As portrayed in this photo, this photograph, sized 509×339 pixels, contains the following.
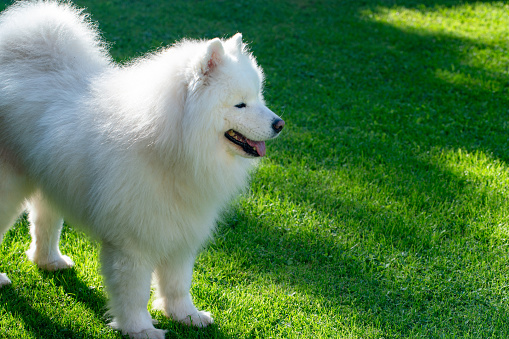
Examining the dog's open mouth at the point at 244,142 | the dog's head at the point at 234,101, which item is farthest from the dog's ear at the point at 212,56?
the dog's open mouth at the point at 244,142

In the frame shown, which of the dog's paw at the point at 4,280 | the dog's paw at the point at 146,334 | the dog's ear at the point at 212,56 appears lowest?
the dog's paw at the point at 4,280

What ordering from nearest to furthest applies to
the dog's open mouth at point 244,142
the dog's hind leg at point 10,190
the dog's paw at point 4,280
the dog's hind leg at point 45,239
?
the dog's open mouth at point 244,142 < the dog's hind leg at point 10,190 < the dog's paw at point 4,280 < the dog's hind leg at point 45,239

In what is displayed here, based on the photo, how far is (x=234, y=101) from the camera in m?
2.68

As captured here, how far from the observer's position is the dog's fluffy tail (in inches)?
131

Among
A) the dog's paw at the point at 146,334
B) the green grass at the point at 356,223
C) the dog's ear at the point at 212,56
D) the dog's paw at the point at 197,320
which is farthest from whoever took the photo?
the green grass at the point at 356,223

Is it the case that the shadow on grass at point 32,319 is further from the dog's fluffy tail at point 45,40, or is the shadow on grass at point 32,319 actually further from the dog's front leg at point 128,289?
the dog's fluffy tail at point 45,40

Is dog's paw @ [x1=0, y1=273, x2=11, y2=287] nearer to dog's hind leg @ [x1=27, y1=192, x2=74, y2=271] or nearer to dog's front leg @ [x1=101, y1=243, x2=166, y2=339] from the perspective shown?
dog's hind leg @ [x1=27, y1=192, x2=74, y2=271]

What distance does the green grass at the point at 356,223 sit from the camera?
135 inches

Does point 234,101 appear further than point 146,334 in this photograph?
No

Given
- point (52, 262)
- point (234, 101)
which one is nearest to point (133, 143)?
point (234, 101)

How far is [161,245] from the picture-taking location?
293cm

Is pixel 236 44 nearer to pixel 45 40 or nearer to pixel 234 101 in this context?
pixel 234 101

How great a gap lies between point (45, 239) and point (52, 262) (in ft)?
0.62

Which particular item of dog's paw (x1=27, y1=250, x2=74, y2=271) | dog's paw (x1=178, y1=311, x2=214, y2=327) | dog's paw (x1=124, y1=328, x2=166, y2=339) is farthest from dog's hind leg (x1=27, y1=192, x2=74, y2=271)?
dog's paw (x1=178, y1=311, x2=214, y2=327)
